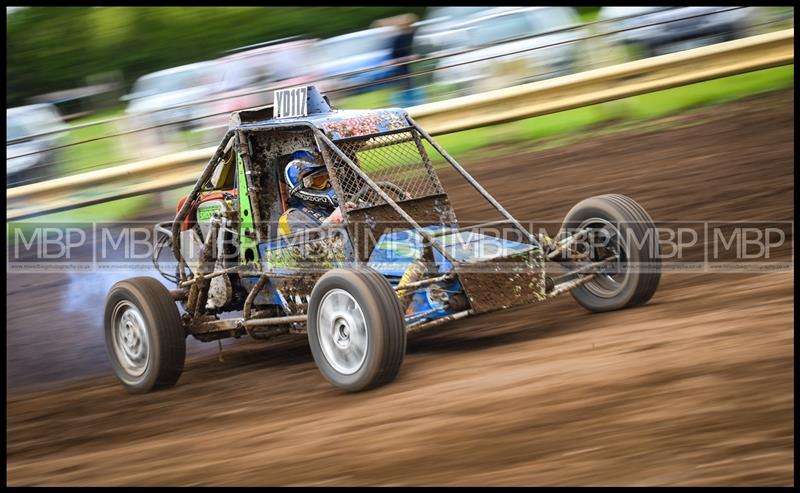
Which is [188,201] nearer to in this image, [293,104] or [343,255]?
[293,104]

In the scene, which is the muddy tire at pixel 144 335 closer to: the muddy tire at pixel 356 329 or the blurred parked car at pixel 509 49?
the muddy tire at pixel 356 329

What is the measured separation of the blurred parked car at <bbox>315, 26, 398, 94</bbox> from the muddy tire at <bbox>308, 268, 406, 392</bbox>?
6.17 metres

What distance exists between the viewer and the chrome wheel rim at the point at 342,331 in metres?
5.43

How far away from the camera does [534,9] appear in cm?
1141

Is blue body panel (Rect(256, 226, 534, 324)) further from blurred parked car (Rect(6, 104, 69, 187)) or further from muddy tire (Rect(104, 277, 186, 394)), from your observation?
blurred parked car (Rect(6, 104, 69, 187))

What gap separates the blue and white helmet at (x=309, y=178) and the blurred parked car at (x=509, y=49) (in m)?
4.90

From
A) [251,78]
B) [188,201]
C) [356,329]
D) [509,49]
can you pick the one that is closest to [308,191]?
[188,201]

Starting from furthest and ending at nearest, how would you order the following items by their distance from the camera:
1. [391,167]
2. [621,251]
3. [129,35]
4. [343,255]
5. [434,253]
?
[129,35] < [391,167] < [621,251] < [343,255] < [434,253]

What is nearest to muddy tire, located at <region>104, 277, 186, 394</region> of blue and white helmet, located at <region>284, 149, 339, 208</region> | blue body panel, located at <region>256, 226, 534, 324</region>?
blue and white helmet, located at <region>284, 149, 339, 208</region>

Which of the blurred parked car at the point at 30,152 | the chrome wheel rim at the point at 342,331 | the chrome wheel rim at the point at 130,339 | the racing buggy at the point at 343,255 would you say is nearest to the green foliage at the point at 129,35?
the blurred parked car at the point at 30,152

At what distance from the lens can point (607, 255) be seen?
251 inches

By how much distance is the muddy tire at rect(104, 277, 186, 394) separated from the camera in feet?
20.9

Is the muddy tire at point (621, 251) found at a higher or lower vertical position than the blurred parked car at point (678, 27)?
lower

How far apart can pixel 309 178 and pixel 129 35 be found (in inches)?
327
